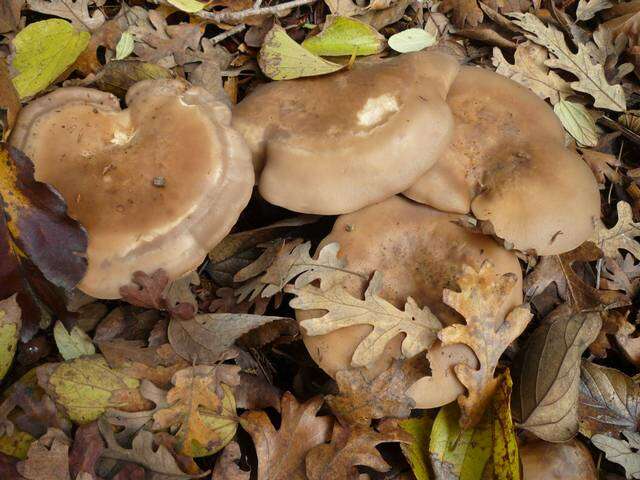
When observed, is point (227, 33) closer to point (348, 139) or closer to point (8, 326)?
point (348, 139)

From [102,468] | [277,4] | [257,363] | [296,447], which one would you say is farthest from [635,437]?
[277,4]

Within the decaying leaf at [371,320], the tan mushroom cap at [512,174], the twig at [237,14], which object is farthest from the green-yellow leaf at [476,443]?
the twig at [237,14]

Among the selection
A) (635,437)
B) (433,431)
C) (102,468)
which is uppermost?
(102,468)

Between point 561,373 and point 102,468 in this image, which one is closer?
point 102,468

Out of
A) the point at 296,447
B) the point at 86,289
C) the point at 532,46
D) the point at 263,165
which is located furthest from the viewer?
the point at 532,46

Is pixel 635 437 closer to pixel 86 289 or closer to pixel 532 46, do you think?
pixel 532 46

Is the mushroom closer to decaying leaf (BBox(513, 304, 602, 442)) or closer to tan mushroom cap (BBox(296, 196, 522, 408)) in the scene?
decaying leaf (BBox(513, 304, 602, 442))

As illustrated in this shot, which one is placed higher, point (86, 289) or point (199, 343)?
point (86, 289)
